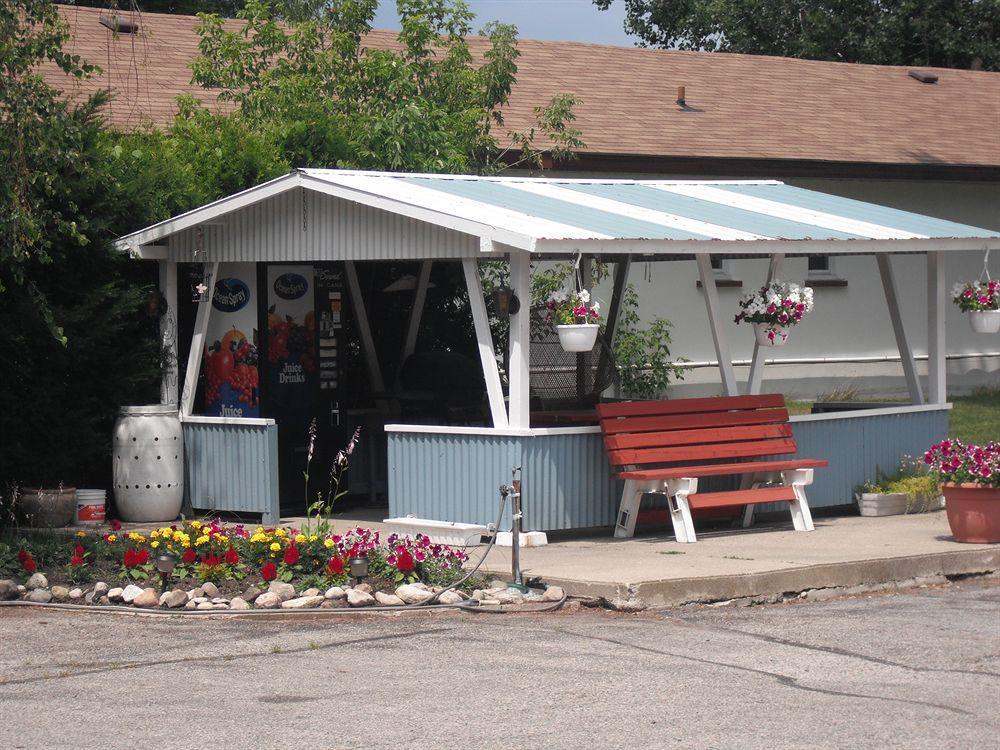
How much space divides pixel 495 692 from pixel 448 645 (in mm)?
1165

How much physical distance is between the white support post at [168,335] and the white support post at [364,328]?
168 centimetres

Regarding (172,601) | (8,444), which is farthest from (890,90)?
(172,601)

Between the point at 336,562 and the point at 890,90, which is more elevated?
the point at 890,90

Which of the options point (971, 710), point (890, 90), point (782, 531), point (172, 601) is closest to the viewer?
point (971, 710)

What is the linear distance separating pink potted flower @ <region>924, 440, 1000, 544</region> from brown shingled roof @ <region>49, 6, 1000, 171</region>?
9.95m

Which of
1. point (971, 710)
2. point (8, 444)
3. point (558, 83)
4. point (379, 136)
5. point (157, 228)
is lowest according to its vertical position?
point (971, 710)

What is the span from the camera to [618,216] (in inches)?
494

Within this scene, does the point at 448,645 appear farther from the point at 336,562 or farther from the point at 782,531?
the point at 782,531

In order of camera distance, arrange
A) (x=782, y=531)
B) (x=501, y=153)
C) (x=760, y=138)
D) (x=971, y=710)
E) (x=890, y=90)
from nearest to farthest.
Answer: (x=971, y=710)
(x=782, y=531)
(x=501, y=153)
(x=760, y=138)
(x=890, y=90)

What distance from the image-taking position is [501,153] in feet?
63.0

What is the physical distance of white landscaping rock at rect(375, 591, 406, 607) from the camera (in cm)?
941

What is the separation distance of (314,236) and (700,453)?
3602mm

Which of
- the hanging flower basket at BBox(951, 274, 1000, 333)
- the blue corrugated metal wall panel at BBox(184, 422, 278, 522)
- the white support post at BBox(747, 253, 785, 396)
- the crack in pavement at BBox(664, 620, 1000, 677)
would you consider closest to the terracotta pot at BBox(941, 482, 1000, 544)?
the white support post at BBox(747, 253, 785, 396)

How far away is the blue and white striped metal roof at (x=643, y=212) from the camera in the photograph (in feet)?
37.7
